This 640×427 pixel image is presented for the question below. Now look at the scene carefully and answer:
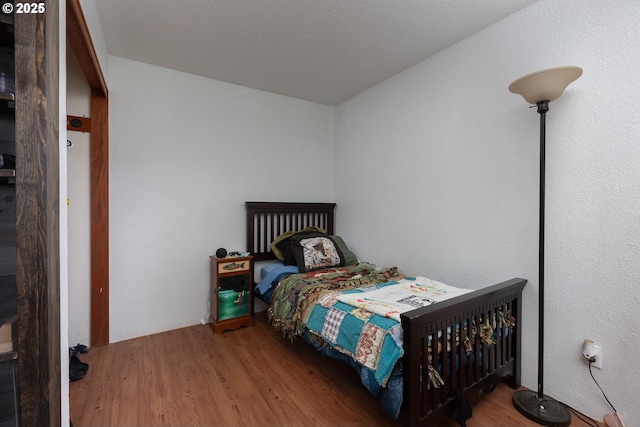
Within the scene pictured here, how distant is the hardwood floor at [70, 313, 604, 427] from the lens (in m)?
1.59

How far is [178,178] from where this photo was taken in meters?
2.71

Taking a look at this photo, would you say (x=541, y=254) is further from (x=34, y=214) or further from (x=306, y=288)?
(x=34, y=214)

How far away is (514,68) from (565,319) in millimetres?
1592

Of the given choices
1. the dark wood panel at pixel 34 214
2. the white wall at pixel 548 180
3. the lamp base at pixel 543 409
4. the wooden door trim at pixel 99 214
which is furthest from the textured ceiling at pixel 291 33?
the lamp base at pixel 543 409

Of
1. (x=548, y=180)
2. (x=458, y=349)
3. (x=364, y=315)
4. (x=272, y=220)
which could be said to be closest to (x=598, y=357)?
(x=458, y=349)

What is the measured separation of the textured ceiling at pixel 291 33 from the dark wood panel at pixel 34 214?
1.28 meters

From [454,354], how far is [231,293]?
1971 millimetres

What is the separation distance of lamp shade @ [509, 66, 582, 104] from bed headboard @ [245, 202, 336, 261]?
2.24 m

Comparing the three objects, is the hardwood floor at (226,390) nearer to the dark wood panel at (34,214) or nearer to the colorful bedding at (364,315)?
the colorful bedding at (364,315)

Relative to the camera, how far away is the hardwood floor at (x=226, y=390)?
1.59 m

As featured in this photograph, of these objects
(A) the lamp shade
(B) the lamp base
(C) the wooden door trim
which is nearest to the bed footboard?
(B) the lamp base

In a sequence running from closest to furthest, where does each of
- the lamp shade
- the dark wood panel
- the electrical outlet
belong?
the dark wood panel < the lamp shade < the electrical outlet

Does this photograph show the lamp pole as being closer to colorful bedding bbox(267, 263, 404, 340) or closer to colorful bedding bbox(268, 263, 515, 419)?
colorful bedding bbox(268, 263, 515, 419)

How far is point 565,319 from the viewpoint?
1.69 m
